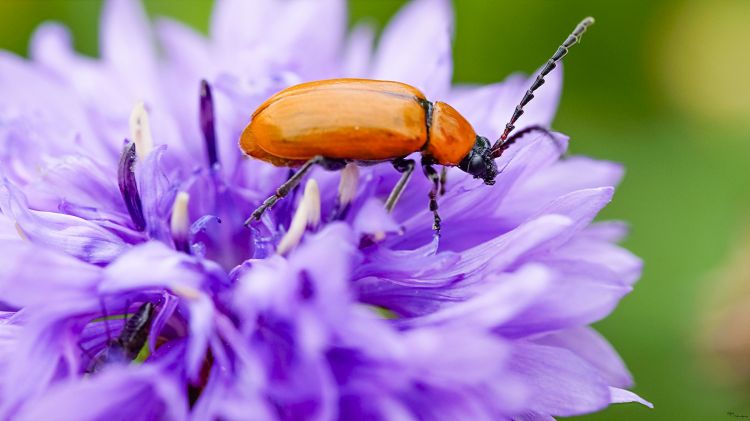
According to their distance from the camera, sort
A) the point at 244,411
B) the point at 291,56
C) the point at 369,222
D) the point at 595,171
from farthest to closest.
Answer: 1. the point at 291,56
2. the point at 595,171
3. the point at 369,222
4. the point at 244,411

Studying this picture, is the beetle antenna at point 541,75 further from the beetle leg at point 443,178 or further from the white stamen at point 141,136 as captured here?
the white stamen at point 141,136

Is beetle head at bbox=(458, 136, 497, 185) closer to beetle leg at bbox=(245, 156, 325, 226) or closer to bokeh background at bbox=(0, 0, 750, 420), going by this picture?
beetle leg at bbox=(245, 156, 325, 226)

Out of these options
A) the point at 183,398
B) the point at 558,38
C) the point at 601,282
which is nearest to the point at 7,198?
the point at 183,398

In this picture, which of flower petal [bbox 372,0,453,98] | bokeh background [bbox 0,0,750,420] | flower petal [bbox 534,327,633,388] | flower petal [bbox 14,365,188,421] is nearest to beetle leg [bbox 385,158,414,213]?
flower petal [bbox 372,0,453,98]

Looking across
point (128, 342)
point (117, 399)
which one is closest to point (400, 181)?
point (128, 342)

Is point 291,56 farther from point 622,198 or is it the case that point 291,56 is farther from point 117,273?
point 622,198

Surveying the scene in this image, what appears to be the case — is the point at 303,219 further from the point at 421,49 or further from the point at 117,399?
the point at 421,49

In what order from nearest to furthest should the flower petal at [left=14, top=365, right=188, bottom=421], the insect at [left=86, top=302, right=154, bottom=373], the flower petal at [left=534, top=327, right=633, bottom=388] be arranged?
the flower petal at [left=14, top=365, right=188, bottom=421], the insect at [left=86, top=302, right=154, bottom=373], the flower petal at [left=534, top=327, right=633, bottom=388]
